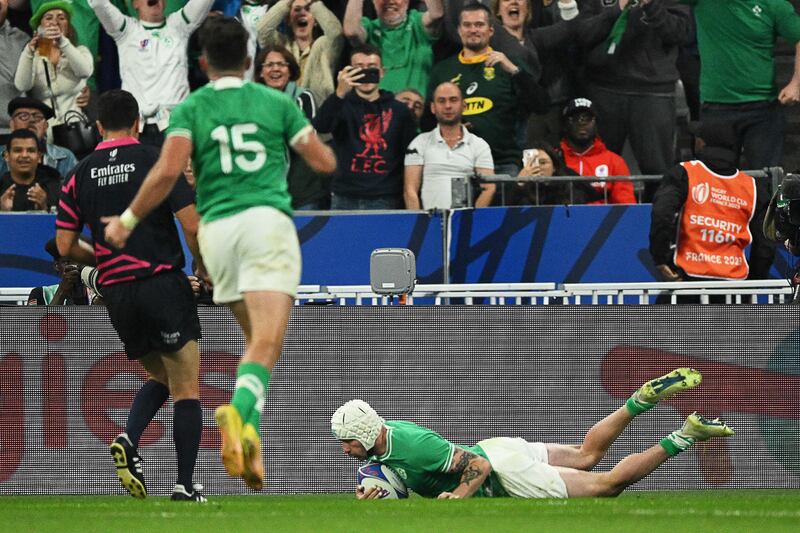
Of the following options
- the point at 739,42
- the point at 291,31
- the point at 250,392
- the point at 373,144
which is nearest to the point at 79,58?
the point at 291,31

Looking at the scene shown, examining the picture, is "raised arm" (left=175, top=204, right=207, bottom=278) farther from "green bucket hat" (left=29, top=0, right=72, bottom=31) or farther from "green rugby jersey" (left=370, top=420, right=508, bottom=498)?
"green bucket hat" (left=29, top=0, right=72, bottom=31)

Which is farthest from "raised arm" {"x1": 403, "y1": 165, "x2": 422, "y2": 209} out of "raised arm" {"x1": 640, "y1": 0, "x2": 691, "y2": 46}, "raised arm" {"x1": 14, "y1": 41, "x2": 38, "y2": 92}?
"raised arm" {"x1": 14, "y1": 41, "x2": 38, "y2": 92}

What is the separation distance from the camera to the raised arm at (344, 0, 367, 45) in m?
15.5

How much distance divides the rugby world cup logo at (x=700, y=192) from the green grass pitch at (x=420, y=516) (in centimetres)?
395

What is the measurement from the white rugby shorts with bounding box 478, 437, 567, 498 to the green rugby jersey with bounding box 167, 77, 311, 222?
10.4 feet

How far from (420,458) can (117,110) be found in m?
2.76

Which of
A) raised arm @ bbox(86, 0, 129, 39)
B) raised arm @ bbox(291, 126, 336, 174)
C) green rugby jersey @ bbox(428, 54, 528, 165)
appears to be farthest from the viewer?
raised arm @ bbox(86, 0, 129, 39)

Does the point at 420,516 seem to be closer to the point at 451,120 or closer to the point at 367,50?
the point at 451,120

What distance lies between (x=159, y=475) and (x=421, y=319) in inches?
83.4

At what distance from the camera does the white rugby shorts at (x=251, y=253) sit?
750cm

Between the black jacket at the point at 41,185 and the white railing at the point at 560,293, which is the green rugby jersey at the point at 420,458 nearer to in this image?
the white railing at the point at 560,293

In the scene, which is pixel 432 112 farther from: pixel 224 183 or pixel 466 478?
pixel 224 183

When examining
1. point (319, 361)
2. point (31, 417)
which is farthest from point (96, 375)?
point (319, 361)

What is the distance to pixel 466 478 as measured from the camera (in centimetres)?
991
